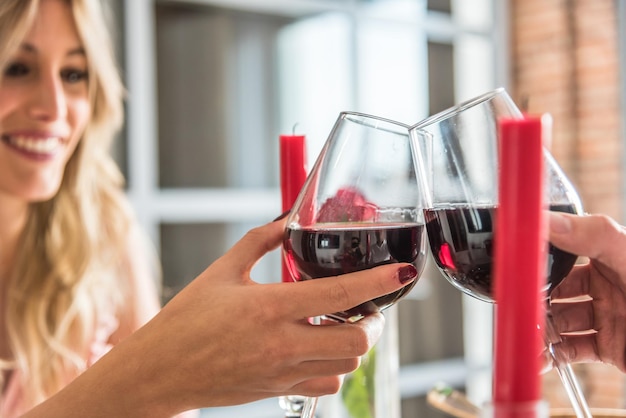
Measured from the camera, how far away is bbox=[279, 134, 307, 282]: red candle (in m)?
0.85

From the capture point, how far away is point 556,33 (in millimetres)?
3488

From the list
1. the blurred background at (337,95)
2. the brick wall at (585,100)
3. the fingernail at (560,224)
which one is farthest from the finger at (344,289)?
the brick wall at (585,100)

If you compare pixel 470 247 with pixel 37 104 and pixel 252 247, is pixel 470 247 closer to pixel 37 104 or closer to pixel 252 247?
pixel 252 247

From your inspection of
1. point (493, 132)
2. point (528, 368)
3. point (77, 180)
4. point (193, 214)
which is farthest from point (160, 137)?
point (528, 368)

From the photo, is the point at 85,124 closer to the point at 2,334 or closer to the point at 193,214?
the point at 2,334

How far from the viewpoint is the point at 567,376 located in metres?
0.77

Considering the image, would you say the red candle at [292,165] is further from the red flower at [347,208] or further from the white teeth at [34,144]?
the white teeth at [34,144]

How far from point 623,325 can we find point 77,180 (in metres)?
1.43

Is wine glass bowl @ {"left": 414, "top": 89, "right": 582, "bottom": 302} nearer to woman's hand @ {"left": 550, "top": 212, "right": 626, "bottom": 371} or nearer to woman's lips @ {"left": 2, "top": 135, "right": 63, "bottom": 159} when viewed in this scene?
woman's hand @ {"left": 550, "top": 212, "right": 626, "bottom": 371}

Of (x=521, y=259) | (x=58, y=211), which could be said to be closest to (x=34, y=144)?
(x=58, y=211)

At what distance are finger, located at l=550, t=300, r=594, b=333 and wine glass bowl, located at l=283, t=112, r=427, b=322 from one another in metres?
0.31

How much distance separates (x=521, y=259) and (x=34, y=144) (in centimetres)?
151

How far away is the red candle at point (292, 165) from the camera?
855mm

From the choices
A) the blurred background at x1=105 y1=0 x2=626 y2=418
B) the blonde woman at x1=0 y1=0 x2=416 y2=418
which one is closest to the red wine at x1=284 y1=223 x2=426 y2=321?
the blonde woman at x1=0 y1=0 x2=416 y2=418
